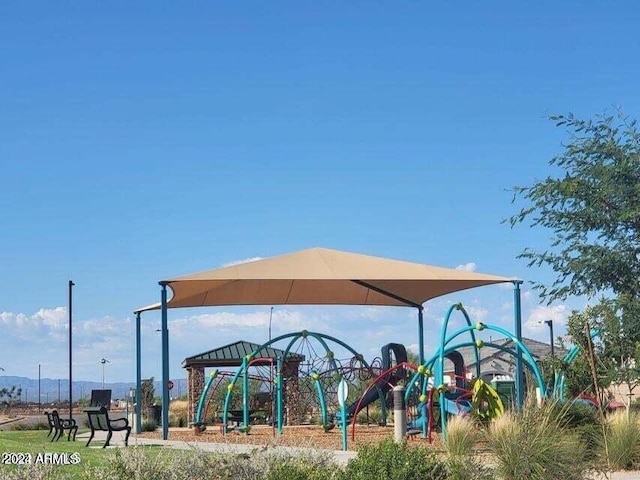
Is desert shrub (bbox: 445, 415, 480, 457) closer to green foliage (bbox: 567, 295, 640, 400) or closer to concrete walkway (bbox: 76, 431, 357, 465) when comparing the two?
concrete walkway (bbox: 76, 431, 357, 465)

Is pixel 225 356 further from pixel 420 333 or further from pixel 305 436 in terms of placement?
pixel 305 436

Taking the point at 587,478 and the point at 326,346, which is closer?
the point at 587,478

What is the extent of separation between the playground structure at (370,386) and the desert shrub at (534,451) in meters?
3.89

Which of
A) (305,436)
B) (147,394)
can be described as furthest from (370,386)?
(147,394)

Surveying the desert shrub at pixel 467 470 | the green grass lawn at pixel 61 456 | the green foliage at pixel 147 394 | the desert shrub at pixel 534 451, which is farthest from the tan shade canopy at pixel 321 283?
the green foliage at pixel 147 394

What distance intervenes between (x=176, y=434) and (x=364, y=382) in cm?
592

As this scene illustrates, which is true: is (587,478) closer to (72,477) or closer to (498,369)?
(72,477)

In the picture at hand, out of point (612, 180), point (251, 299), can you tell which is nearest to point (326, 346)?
point (251, 299)

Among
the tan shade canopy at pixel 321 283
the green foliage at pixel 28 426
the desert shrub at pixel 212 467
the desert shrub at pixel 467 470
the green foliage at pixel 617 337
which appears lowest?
the green foliage at pixel 28 426

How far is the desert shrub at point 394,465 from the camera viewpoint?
32.0 feet

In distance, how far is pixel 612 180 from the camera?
1944 cm

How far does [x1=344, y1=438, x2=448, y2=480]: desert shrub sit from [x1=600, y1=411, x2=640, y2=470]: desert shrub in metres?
3.78

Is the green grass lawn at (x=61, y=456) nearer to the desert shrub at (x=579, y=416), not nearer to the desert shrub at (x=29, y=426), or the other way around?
the desert shrub at (x=579, y=416)

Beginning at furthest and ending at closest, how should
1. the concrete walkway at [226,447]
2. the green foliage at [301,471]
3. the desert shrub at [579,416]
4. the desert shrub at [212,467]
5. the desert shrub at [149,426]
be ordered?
the desert shrub at [149,426] → the desert shrub at [579,416] → the concrete walkway at [226,447] → the green foliage at [301,471] → the desert shrub at [212,467]
